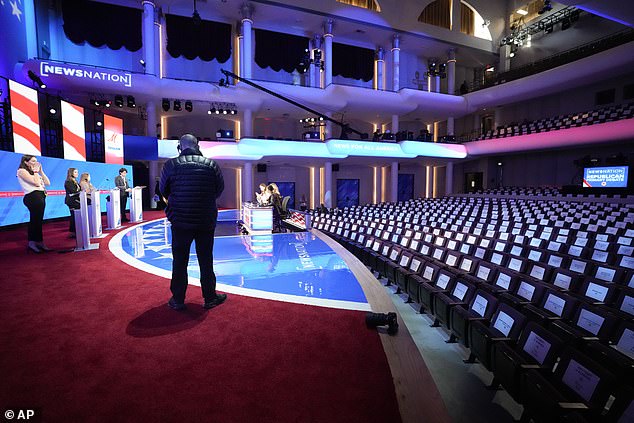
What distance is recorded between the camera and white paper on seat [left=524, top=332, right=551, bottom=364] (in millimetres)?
2117

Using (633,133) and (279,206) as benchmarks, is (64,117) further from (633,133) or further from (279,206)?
(633,133)

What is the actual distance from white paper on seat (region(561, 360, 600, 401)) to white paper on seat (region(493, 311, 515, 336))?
0.65m

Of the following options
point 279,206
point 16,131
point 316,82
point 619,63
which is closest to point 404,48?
point 316,82

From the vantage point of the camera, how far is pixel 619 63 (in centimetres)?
1263

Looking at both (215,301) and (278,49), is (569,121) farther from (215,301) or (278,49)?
(215,301)

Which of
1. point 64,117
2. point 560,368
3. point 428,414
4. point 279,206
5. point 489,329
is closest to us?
point 428,414

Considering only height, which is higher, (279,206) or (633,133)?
(633,133)

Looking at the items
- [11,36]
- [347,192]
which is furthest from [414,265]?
[347,192]

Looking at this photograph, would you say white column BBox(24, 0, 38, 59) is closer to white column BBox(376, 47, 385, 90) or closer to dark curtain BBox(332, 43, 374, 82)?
dark curtain BBox(332, 43, 374, 82)

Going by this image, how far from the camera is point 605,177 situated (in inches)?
534

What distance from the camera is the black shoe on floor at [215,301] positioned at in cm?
246

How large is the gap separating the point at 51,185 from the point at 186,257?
821cm

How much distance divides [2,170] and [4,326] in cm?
636

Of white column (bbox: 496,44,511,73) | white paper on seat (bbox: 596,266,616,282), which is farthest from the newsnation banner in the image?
white column (bbox: 496,44,511,73)
